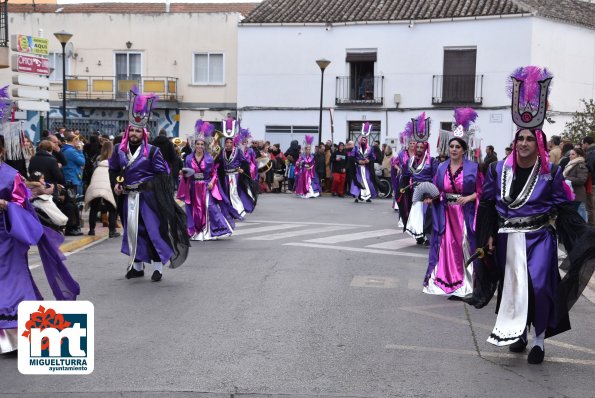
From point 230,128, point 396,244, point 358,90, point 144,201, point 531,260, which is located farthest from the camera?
point 358,90

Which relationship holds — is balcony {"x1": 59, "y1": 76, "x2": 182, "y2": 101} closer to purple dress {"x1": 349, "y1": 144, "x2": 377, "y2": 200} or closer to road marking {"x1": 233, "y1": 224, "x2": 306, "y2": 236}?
purple dress {"x1": 349, "y1": 144, "x2": 377, "y2": 200}

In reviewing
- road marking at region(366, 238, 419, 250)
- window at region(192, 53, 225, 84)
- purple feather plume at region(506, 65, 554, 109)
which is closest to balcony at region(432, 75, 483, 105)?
window at region(192, 53, 225, 84)

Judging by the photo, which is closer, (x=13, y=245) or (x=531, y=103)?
(x=13, y=245)

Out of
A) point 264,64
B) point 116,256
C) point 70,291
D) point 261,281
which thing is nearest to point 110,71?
point 264,64

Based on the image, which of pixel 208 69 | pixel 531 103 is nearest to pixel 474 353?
pixel 531 103

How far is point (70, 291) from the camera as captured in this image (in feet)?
26.2

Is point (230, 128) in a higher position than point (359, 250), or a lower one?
higher

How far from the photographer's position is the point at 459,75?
36.0 m

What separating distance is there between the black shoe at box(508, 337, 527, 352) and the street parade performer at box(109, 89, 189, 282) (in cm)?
475

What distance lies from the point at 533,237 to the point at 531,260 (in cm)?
19

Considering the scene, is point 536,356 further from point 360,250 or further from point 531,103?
point 360,250

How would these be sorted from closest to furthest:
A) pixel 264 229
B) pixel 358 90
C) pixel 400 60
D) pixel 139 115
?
1. pixel 139 115
2. pixel 264 229
3. pixel 400 60
4. pixel 358 90

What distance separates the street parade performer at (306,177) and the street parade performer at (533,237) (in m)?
21.8

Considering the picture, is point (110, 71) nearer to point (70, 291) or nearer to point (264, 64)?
point (264, 64)
